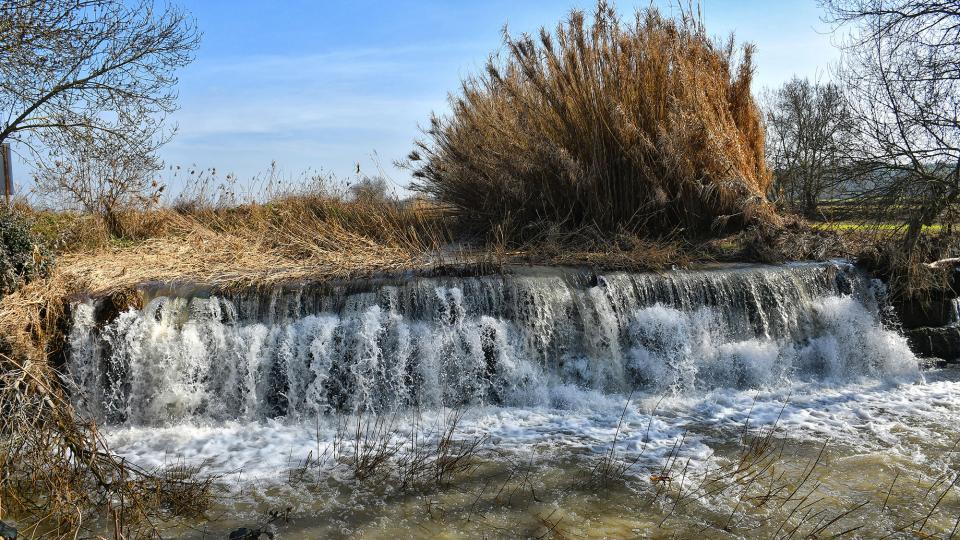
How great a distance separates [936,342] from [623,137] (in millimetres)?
4192

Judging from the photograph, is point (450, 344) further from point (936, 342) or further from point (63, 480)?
point (936, 342)

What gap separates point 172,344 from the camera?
5961 millimetres

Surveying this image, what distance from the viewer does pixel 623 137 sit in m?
8.43

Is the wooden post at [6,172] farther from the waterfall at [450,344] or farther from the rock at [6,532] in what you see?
the rock at [6,532]

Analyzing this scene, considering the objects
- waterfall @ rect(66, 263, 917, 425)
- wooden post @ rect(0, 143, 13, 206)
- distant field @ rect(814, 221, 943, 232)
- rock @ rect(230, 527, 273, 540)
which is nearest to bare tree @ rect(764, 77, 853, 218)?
distant field @ rect(814, 221, 943, 232)

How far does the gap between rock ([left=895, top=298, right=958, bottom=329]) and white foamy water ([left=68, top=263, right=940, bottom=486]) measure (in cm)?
85

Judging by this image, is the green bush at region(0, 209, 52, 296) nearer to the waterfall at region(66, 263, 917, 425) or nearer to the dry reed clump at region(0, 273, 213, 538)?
the waterfall at region(66, 263, 917, 425)

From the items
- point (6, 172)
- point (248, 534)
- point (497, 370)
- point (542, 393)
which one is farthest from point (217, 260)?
point (6, 172)

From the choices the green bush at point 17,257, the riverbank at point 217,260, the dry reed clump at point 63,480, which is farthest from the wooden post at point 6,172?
the dry reed clump at point 63,480

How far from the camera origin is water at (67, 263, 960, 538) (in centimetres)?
395

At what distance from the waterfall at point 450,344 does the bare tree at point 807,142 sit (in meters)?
2.84

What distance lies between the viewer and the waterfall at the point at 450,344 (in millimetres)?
5910

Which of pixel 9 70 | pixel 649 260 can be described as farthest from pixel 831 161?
pixel 9 70

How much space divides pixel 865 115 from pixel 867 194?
1081 mm
